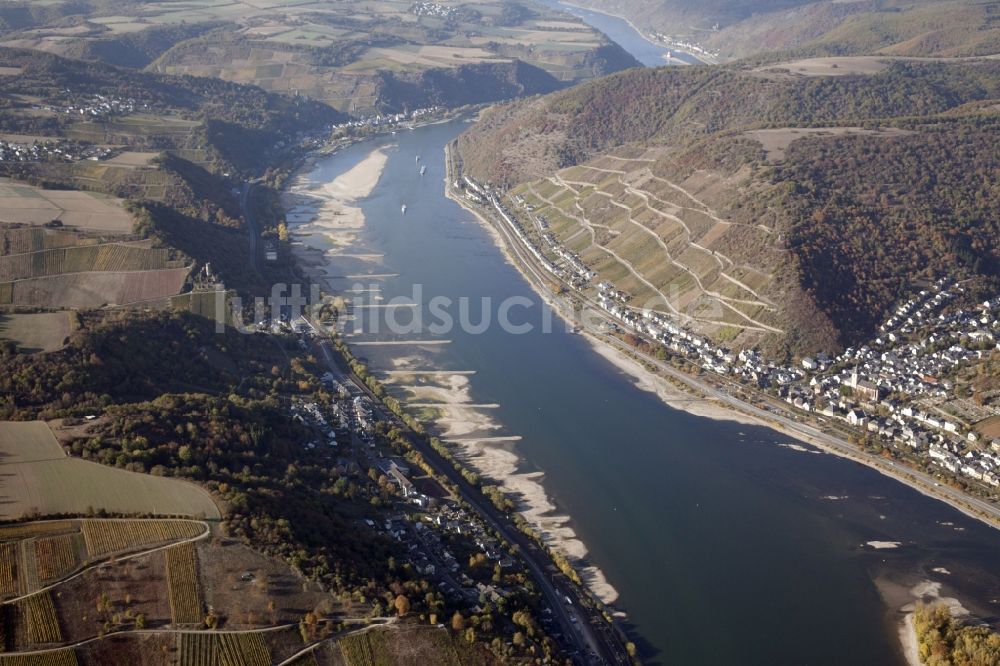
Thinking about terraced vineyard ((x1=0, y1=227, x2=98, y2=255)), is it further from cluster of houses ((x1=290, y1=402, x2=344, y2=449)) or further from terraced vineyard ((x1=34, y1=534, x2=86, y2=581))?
terraced vineyard ((x1=34, y1=534, x2=86, y2=581))

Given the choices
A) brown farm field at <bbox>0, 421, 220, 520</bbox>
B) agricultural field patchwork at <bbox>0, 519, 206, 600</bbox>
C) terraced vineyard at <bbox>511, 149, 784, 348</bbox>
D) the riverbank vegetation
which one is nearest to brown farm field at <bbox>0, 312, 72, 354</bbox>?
brown farm field at <bbox>0, 421, 220, 520</bbox>

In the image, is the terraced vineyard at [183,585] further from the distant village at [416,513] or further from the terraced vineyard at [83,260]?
the terraced vineyard at [83,260]

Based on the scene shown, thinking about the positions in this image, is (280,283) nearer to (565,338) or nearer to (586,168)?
(565,338)

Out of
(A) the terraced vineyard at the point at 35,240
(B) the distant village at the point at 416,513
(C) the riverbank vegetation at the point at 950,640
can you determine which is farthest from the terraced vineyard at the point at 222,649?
(A) the terraced vineyard at the point at 35,240

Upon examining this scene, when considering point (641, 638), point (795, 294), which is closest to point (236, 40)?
point (795, 294)

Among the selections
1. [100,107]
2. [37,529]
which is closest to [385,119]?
[100,107]
